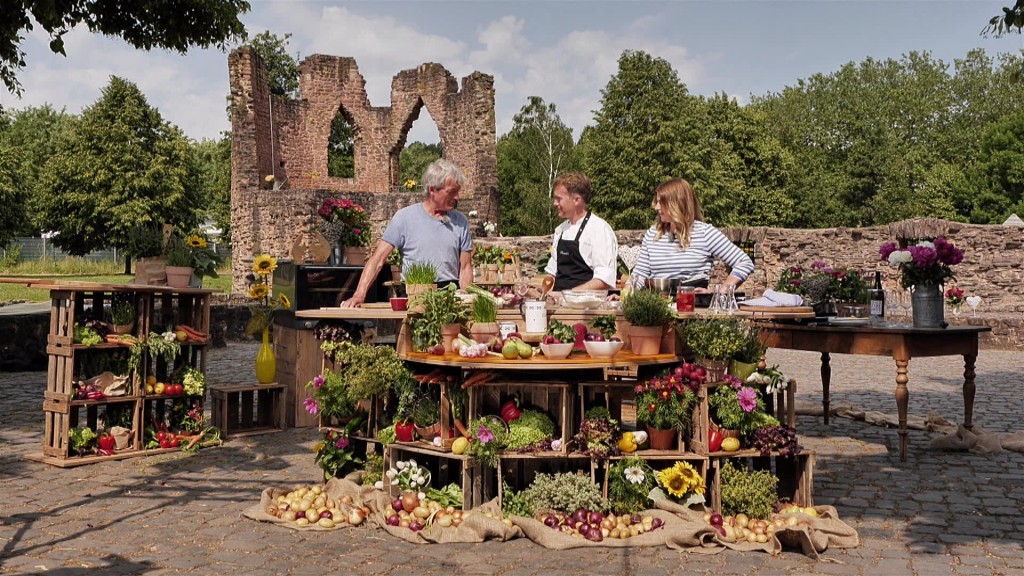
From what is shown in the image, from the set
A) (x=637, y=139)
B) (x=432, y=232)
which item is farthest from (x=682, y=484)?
(x=637, y=139)

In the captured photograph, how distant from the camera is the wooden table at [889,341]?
22.9 feet

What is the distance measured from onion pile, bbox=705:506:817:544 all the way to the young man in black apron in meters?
1.90

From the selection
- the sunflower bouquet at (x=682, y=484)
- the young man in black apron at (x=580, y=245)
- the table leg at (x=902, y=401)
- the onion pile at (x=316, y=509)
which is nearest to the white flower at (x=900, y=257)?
the table leg at (x=902, y=401)

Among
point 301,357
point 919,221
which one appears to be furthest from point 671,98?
point 301,357

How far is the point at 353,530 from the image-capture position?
5531 millimetres

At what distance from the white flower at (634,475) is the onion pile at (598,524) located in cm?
19

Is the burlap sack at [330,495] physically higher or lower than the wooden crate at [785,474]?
lower

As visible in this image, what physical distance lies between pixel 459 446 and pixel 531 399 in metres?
0.56

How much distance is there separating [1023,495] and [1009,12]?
9.80ft

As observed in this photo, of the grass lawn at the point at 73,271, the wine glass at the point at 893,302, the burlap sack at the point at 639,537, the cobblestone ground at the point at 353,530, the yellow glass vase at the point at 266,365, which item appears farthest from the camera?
the grass lawn at the point at 73,271

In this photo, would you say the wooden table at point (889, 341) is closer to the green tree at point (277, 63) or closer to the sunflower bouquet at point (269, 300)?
the sunflower bouquet at point (269, 300)

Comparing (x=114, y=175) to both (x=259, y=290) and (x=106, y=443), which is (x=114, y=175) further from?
(x=106, y=443)

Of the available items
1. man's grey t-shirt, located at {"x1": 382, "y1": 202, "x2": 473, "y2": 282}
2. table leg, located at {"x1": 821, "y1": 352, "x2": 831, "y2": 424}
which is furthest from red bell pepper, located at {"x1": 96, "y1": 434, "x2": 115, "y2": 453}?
table leg, located at {"x1": 821, "y1": 352, "x2": 831, "y2": 424}

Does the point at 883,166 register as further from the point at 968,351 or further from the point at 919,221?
the point at 968,351
